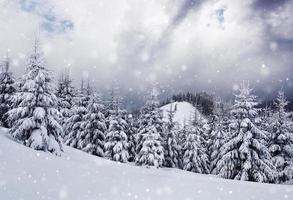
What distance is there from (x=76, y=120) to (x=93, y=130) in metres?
4.11

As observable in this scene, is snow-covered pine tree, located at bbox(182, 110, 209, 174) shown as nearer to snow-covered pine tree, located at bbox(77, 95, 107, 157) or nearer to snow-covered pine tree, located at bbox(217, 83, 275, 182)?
snow-covered pine tree, located at bbox(77, 95, 107, 157)

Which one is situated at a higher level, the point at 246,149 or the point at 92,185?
the point at 246,149

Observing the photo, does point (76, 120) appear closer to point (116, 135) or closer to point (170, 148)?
point (116, 135)

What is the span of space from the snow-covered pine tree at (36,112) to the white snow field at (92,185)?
551cm

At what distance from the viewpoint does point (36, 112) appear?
71.8 ft

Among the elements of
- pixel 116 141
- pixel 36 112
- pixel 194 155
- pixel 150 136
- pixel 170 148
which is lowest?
pixel 194 155

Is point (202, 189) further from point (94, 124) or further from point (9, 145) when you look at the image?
point (94, 124)

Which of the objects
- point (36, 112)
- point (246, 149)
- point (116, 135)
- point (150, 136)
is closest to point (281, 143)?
point (246, 149)

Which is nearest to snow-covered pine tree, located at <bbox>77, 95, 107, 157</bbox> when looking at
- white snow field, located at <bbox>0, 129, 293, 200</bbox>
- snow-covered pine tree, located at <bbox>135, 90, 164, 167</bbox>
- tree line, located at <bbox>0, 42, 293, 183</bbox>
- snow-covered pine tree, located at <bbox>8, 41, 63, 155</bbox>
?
tree line, located at <bbox>0, 42, 293, 183</bbox>

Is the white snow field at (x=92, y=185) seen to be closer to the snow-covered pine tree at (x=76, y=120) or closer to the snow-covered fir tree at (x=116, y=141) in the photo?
the snow-covered fir tree at (x=116, y=141)

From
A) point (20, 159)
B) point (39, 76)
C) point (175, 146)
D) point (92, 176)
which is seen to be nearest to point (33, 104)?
point (39, 76)

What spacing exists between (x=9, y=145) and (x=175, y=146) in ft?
105

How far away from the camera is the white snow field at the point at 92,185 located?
38.9 feet

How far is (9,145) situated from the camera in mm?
16125
